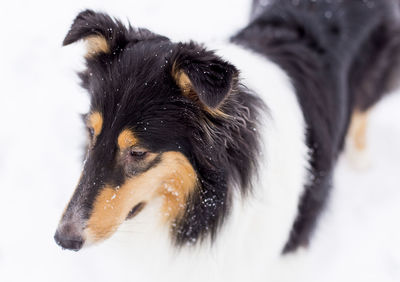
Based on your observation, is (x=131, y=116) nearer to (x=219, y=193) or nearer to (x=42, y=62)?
(x=219, y=193)

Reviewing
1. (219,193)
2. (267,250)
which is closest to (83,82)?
(219,193)

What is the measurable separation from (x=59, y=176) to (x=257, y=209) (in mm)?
2181

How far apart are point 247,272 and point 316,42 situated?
1.62m

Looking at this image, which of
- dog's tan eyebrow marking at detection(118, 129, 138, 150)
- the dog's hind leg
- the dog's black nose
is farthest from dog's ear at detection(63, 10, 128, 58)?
the dog's hind leg

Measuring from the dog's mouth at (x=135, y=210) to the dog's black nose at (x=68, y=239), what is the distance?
0.31 meters

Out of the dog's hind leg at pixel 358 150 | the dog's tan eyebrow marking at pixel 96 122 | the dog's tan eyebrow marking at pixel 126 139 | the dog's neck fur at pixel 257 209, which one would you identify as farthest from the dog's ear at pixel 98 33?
Result: the dog's hind leg at pixel 358 150

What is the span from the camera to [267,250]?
107 inches

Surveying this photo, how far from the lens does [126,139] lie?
209cm

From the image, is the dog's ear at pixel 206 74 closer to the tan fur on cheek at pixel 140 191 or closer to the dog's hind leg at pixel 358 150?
the tan fur on cheek at pixel 140 191

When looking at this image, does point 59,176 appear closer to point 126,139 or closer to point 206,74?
point 126,139

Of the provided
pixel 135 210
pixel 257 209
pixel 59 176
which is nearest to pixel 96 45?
pixel 135 210

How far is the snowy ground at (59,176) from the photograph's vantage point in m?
3.52

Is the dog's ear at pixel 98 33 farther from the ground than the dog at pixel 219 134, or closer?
farther from the ground

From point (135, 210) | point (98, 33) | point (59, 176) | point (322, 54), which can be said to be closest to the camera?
point (98, 33)
